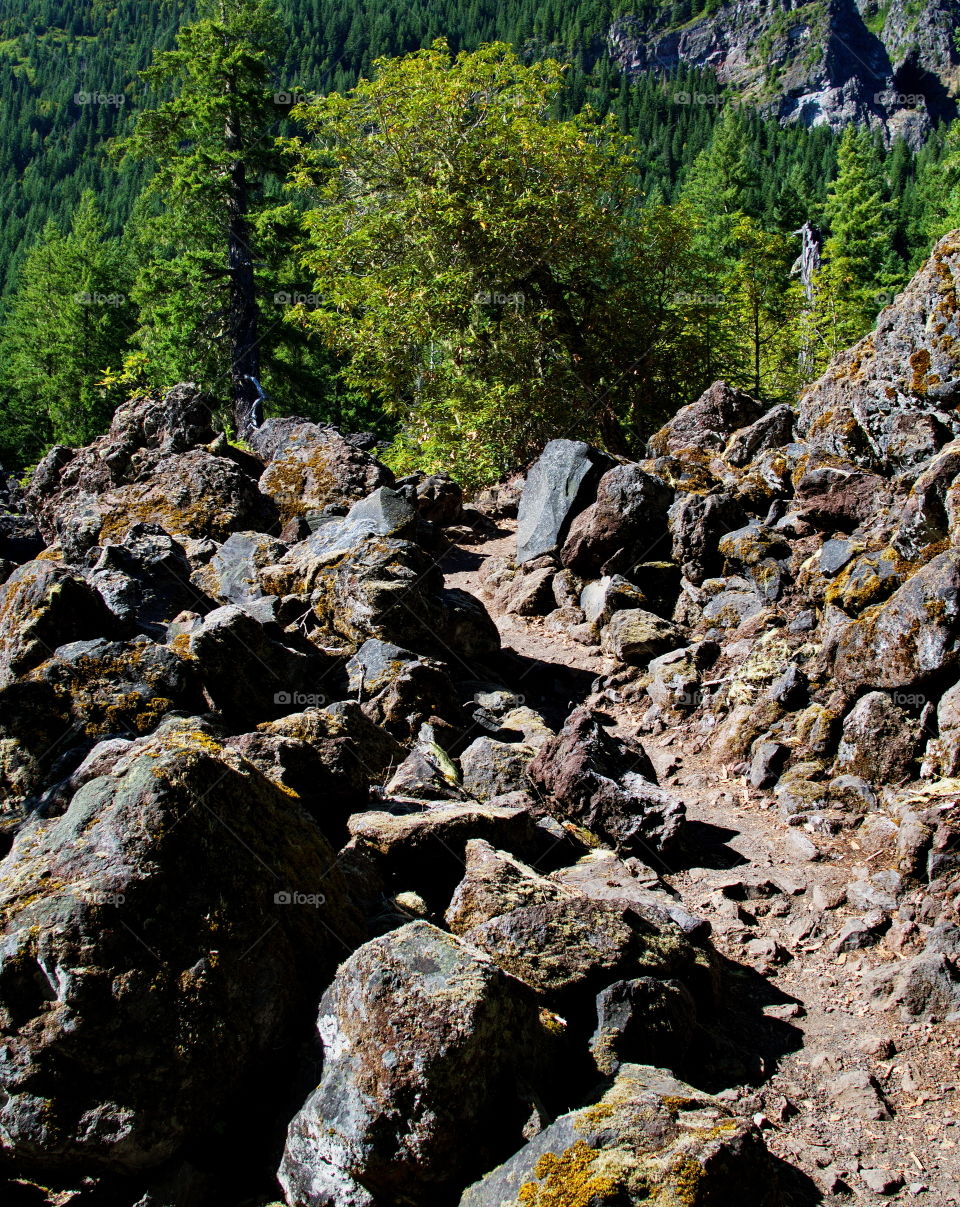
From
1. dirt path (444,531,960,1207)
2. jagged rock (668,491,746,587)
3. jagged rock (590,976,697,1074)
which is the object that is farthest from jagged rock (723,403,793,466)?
jagged rock (590,976,697,1074)

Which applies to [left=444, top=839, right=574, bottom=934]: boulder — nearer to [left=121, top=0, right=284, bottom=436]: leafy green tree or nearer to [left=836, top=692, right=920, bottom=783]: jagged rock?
[left=836, top=692, right=920, bottom=783]: jagged rock

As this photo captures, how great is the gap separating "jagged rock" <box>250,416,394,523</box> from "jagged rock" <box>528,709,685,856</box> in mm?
7709

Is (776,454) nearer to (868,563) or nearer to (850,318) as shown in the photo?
(868,563)

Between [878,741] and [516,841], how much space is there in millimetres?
4179

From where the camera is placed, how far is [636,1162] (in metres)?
3.53

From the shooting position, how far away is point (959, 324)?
12.1m

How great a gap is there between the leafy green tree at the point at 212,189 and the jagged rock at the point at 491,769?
781 inches

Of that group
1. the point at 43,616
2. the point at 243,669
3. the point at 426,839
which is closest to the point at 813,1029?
the point at 426,839

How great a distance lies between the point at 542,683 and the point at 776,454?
17.7 feet

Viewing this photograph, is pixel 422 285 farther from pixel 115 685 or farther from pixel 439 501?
pixel 115 685

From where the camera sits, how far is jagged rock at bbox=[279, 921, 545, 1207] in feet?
12.3

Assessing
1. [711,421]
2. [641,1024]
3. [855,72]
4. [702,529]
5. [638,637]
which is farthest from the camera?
[855,72]

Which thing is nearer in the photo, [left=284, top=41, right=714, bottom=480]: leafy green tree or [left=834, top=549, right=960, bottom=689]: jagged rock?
[left=834, top=549, right=960, bottom=689]: jagged rock

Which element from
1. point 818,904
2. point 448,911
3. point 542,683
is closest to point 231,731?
point 448,911
